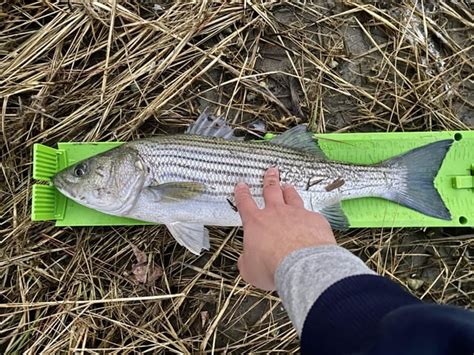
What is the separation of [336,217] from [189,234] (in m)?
1.02

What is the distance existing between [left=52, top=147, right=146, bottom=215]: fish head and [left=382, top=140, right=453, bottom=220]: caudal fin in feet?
5.80

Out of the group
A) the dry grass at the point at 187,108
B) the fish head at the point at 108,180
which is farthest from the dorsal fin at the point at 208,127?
the fish head at the point at 108,180

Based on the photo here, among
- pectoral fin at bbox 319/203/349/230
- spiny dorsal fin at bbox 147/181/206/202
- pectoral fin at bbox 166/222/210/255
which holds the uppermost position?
spiny dorsal fin at bbox 147/181/206/202

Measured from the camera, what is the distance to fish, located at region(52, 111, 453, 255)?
322 centimetres

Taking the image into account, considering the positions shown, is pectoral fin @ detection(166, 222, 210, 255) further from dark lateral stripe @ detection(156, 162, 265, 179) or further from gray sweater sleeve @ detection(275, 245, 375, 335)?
gray sweater sleeve @ detection(275, 245, 375, 335)

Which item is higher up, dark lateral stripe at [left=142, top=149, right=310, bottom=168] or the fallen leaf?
dark lateral stripe at [left=142, top=149, right=310, bottom=168]

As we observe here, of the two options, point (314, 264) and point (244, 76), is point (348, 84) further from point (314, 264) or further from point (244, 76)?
point (314, 264)

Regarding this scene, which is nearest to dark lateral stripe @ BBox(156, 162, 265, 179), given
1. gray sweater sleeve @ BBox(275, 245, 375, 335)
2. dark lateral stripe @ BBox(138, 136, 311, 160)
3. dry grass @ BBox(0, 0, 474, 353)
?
dark lateral stripe @ BBox(138, 136, 311, 160)

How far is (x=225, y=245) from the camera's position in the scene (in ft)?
12.0

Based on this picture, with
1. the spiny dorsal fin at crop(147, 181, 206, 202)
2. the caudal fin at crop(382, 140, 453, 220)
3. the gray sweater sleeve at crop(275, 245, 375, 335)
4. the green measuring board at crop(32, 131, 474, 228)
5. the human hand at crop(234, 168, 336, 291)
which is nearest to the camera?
the gray sweater sleeve at crop(275, 245, 375, 335)

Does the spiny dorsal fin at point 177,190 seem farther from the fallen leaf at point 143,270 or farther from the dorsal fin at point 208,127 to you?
the fallen leaf at point 143,270

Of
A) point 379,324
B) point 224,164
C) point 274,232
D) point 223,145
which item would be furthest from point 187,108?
point 379,324

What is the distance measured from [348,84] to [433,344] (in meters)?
2.70

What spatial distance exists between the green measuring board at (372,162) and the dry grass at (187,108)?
0.16 m
